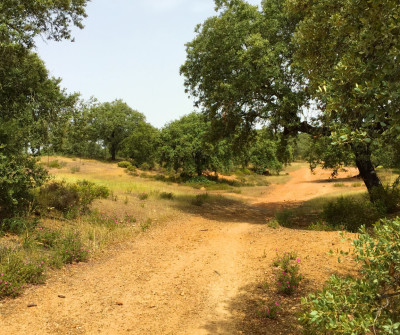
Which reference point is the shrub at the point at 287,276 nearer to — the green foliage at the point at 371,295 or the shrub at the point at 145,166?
the green foliage at the point at 371,295

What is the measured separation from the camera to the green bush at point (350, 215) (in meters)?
9.60

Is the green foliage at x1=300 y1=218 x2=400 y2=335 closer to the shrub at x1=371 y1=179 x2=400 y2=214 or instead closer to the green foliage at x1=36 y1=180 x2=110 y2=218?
the shrub at x1=371 y1=179 x2=400 y2=214

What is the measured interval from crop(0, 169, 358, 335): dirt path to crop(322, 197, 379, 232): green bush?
62.0 inches

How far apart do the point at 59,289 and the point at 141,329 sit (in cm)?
234

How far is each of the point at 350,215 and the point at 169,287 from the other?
24.1 feet

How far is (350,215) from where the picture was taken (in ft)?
33.4

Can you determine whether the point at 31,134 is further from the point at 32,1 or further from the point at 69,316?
the point at 69,316

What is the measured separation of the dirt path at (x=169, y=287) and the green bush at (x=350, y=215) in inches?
62.0

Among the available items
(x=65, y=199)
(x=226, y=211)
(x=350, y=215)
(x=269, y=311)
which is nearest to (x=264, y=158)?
(x=226, y=211)

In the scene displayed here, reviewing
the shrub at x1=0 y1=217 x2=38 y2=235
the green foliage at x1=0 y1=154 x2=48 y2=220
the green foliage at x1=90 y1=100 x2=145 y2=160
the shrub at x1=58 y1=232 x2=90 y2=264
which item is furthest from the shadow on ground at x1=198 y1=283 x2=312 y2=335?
the green foliage at x1=90 y1=100 x2=145 y2=160

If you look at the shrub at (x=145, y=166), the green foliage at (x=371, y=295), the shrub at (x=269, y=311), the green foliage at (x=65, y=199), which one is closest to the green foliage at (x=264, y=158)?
the shrub at (x=145, y=166)

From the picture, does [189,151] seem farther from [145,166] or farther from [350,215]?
[350,215]

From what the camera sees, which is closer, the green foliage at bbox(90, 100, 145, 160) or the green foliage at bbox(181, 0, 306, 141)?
the green foliage at bbox(181, 0, 306, 141)

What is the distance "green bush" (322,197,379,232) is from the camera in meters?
9.60
